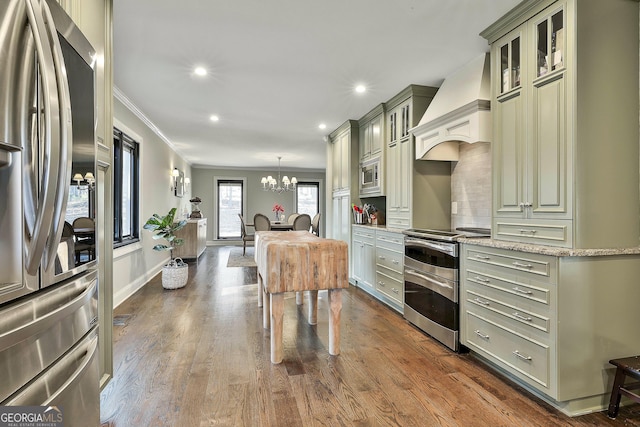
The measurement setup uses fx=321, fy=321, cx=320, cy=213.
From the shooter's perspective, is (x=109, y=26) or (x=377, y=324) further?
(x=377, y=324)

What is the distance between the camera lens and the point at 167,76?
10.8ft

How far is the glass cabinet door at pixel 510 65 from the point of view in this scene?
89.5 inches

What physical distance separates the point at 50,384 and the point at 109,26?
192cm

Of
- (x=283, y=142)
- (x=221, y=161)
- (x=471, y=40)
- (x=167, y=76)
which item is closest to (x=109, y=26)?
(x=167, y=76)

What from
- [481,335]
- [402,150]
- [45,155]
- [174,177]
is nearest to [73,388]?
[45,155]

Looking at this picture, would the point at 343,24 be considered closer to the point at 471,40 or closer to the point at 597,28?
the point at 471,40

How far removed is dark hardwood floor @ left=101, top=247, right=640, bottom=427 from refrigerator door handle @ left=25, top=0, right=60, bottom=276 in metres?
1.34

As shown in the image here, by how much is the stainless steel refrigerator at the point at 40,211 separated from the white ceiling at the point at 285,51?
1467mm

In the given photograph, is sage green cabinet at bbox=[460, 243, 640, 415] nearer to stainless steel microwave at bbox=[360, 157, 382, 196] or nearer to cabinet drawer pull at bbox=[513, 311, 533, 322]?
cabinet drawer pull at bbox=[513, 311, 533, 322]

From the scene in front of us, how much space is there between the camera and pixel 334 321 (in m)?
2.58

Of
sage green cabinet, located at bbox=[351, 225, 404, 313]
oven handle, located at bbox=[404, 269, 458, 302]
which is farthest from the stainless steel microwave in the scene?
oven handle, located at bbox=[404, 269, 458, 302]

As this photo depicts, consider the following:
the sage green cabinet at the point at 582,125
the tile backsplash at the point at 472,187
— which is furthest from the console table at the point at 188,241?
the sage green cabinet at the point at 582,125

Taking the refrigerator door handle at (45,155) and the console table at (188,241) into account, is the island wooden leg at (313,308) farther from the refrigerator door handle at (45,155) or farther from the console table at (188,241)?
the console table at (188,241)

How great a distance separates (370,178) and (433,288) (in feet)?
6.98
